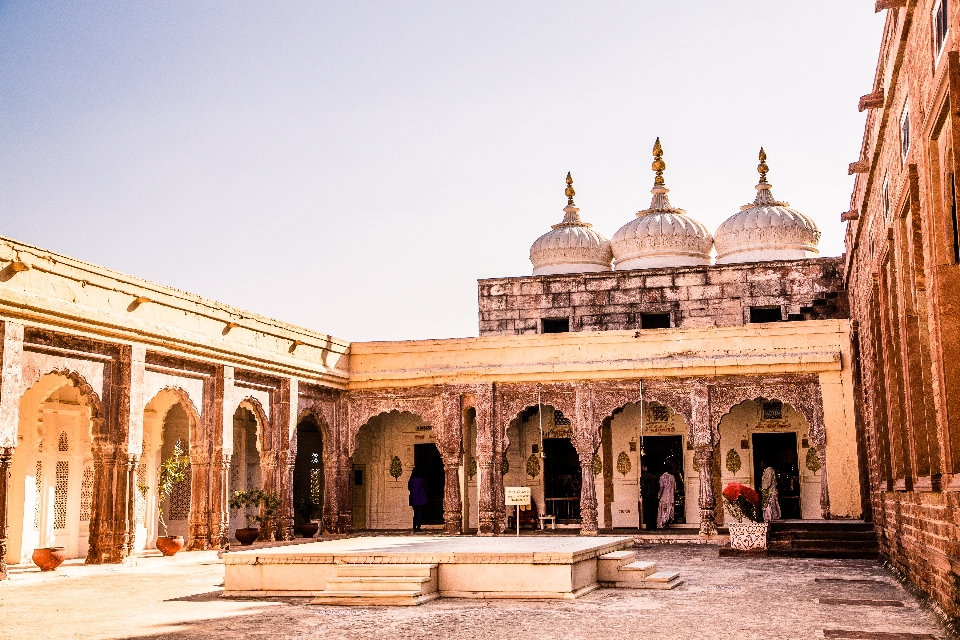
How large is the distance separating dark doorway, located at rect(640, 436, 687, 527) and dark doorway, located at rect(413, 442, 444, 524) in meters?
4.37

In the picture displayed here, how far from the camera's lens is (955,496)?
6773mm

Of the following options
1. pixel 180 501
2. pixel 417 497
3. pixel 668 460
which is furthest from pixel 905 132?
pixel 417 497

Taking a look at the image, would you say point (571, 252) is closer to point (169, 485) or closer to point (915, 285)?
point (169, 485)

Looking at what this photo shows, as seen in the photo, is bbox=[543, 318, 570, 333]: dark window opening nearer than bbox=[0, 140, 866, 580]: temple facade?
No

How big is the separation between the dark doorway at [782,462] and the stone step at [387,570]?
1182cm

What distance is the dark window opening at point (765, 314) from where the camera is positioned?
22.0m

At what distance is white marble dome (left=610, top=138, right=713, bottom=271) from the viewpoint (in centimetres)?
2334

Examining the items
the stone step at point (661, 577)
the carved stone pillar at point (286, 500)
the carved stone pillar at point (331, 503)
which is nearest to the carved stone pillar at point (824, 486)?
the stone step at point (661, 577)

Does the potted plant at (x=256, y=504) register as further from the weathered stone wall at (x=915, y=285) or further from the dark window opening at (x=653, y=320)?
the dark window opening at (x=653, y=320)

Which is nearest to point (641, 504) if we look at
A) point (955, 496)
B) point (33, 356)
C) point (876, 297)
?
point (876, 297)

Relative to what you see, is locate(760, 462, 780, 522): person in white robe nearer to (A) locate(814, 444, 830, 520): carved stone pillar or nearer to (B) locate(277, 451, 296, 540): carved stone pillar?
(A) locate(814, 444, 830, 520): carved stone pillar

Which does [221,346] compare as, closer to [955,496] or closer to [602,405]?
[602,405]

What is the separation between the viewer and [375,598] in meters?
9.05

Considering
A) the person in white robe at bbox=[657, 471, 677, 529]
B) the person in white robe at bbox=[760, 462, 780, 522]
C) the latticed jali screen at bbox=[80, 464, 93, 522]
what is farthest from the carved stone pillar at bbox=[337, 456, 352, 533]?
the person in white robe at bbox=[760, 462, 780, 522]
